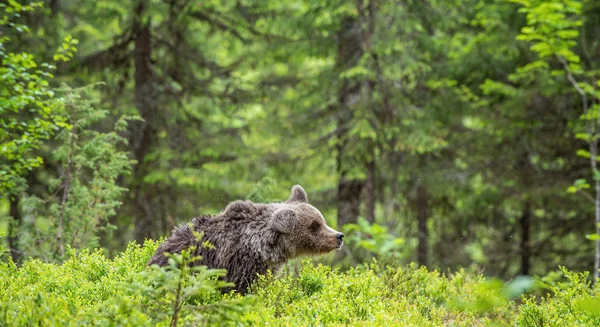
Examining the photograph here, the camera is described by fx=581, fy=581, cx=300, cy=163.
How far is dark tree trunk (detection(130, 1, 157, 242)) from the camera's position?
16.2m

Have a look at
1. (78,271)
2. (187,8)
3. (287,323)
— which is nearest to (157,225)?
(187,8)

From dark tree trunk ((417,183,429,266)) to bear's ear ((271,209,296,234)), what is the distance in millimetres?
12266

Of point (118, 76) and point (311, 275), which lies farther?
point (118, 76)

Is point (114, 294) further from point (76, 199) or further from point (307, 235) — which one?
point (76, 199)

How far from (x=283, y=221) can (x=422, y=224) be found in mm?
12987

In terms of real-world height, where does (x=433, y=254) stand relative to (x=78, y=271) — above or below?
below

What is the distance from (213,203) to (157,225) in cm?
178

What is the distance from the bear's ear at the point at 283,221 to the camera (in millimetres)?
6777

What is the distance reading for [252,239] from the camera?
680cm

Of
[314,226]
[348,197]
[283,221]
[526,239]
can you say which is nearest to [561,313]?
[314,226]

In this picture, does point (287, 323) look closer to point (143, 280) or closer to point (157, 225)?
point (143, 280)

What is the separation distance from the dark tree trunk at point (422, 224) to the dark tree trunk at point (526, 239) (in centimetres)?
293

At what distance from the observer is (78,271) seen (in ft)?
22.3

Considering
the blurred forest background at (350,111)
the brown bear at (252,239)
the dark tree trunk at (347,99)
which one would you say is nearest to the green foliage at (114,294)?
the brown bear at (252,239)
